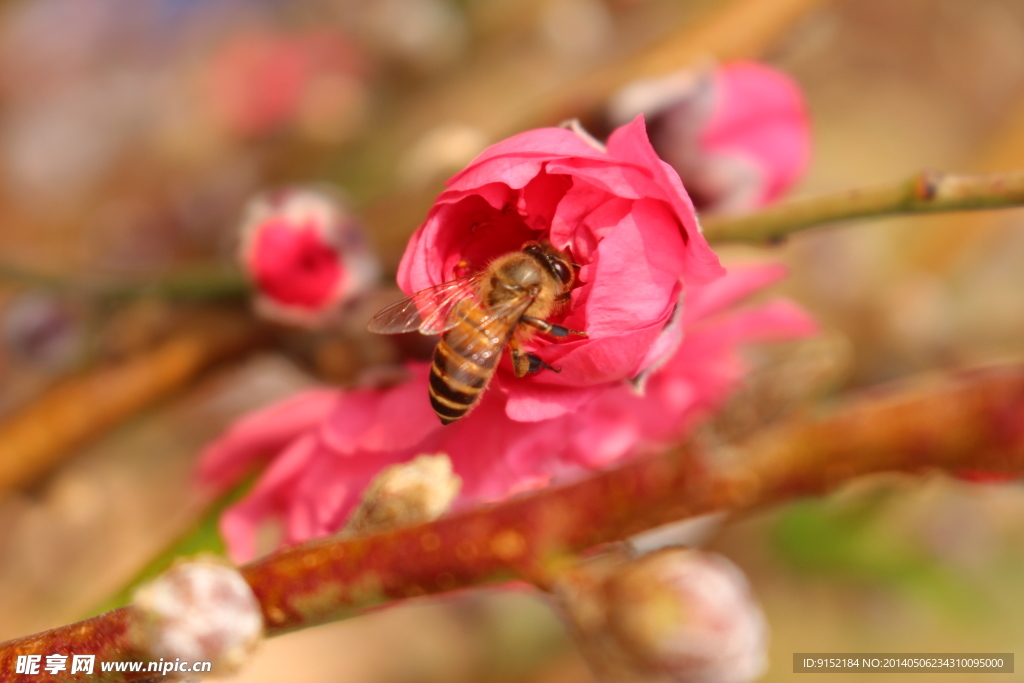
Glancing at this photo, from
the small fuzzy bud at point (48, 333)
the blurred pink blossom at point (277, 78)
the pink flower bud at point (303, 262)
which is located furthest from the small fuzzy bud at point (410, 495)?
the blurred pink blossom at point (277, 78)

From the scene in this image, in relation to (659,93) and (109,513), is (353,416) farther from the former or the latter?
(109,513)

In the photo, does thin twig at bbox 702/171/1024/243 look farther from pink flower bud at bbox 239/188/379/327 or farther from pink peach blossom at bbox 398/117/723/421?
pink flower bud at bbox 239/188/379/327

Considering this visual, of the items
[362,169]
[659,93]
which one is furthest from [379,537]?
[362,169]

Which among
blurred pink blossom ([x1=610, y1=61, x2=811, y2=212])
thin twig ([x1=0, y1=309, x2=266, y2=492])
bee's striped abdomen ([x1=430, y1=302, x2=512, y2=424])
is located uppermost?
blurred pink blossom ([x1=610, y1=61, x2=811, y2=212])

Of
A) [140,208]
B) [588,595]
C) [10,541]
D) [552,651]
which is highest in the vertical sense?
[140,208]

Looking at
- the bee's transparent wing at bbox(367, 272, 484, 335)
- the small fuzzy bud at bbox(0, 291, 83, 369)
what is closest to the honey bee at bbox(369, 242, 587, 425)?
the bee's transparent wing at bbox(367, 272, 484, 335)

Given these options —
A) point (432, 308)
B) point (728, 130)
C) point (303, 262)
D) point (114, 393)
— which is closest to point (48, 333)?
point (114, 393)

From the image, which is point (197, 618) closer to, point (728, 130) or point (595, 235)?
point (595, 235)
